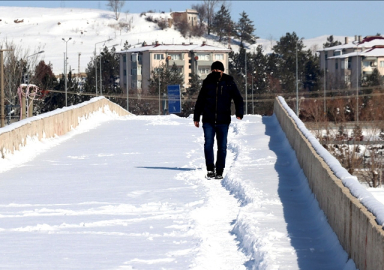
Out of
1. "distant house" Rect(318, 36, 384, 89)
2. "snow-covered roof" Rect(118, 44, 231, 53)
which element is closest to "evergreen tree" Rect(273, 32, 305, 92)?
"distant house" Rect(318, 36, 384, 89)

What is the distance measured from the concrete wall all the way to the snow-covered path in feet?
0.51

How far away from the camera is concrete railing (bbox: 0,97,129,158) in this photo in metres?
16.4

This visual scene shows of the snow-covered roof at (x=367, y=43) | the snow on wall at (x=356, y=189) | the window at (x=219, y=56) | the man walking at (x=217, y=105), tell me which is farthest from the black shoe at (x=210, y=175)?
the window at (x=219, y=56)

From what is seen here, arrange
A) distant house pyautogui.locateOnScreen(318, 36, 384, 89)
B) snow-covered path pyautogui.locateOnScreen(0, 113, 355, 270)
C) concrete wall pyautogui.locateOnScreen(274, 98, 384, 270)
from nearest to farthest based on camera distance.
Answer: concrete wall pyautogui.locateOnScreen(274, 98, 384, 270) < snow-covered path pyautogui.locateOnScreen(0, 113, 355, 270) < distant house pyautogui.locateOnScreen(318, 36, 384, 89)

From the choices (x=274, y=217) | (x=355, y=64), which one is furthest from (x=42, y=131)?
(x=355, y=64)

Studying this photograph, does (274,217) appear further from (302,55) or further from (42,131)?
(302,55)

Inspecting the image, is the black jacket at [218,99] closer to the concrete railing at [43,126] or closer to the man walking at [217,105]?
the man walking at [217,105]

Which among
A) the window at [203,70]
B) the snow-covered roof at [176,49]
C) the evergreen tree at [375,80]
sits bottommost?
the evergreen tree at [375,80]

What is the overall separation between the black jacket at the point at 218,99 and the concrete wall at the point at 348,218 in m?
2.17

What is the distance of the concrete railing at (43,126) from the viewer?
1644 cm

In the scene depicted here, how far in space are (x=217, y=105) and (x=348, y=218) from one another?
233 inches

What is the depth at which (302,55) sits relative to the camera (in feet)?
509

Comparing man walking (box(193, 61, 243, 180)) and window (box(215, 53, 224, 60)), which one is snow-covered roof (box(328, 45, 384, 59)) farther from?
man walking (box(193, 61, 243, 180))

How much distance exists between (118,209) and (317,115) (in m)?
93.8
